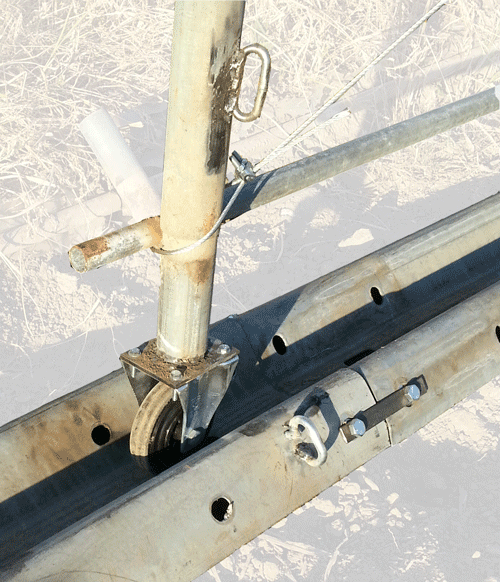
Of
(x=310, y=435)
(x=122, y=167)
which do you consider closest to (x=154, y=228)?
(x=310, y=435)

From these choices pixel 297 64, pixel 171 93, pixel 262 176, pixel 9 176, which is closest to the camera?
pixel 171 93

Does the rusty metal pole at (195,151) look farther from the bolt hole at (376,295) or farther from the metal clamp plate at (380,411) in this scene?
the bolt hole at (376,295)

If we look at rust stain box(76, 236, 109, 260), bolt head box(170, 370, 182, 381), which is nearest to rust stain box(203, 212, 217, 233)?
rust stain box(76, 236, 109, 260)

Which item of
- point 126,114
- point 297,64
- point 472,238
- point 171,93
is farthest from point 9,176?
point 171,93

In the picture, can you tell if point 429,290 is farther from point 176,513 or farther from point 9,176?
point 9,176

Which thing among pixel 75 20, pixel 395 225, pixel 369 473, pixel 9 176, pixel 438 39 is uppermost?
pixel 75 20

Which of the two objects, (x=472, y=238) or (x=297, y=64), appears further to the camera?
(x=297, y=64)

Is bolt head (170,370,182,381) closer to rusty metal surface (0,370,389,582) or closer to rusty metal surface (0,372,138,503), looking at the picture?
rusty metal surface (0,370,389,582)

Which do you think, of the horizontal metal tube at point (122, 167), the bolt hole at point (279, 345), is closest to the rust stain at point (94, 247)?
the bolt hole at point (279, 345)
